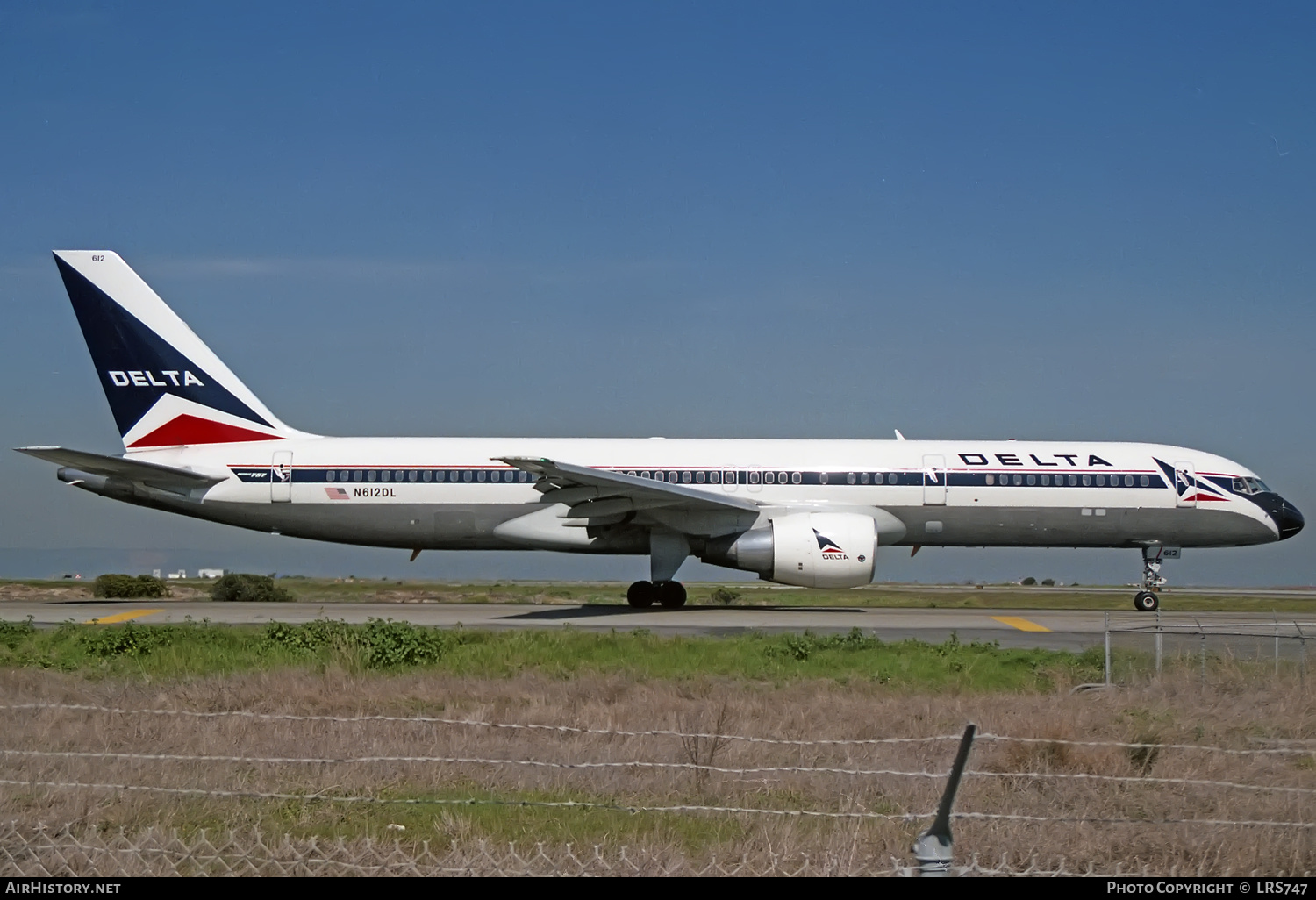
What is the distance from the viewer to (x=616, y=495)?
2364 cm

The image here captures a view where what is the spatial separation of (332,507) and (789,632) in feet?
35.5

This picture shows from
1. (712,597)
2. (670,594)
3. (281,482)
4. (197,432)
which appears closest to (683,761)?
(670,594)

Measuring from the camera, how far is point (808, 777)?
8.72 meters

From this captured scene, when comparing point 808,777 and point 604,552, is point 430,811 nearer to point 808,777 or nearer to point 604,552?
point 808,777

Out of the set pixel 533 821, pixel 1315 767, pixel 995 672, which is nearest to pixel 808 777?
pixel 533 821

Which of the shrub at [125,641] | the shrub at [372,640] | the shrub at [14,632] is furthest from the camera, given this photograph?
Result: the shrub at [14,632]

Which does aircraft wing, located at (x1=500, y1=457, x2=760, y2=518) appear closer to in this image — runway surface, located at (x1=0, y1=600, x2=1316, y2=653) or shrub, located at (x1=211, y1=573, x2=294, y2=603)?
runway surface, located at (x1=0, y1=600, x2=1316, y2=653)

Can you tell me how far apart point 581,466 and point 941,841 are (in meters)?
19.8

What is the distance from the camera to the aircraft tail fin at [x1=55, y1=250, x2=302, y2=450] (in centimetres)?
2609

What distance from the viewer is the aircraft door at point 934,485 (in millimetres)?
25609

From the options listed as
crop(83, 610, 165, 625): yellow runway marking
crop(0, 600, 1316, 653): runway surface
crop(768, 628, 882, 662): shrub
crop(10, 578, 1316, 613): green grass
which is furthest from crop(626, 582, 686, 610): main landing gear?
crop(83, 610, 165, 625): yellow runway marking

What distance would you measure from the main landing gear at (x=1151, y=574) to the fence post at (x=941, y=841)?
23693 mm

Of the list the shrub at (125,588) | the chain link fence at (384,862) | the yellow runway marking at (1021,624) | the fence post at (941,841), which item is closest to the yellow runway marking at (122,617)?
the shrub at (125,588)

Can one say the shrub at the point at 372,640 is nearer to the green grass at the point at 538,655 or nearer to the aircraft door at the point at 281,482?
the green grass at the point at 538,655
